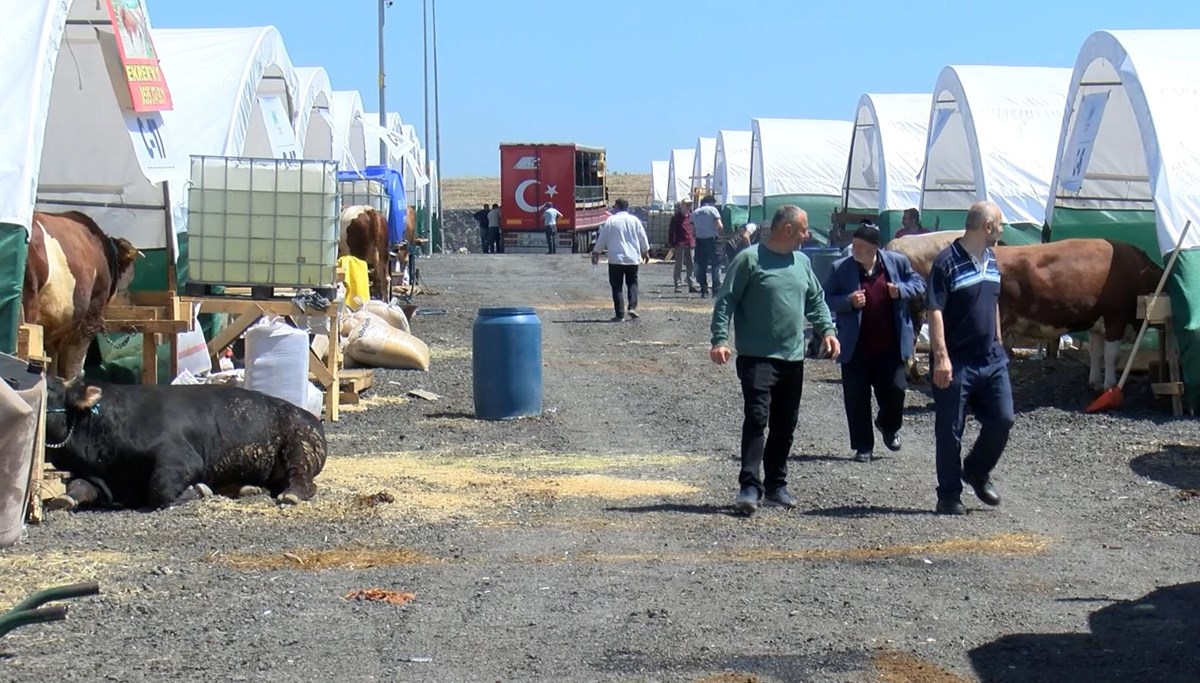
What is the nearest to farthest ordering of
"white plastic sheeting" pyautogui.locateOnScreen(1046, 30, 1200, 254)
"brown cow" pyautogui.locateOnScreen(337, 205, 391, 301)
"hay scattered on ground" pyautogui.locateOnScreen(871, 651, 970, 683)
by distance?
1. "hay scattered on ground" pyautogui.locateOnScreen(871, 651, 970, 683)
2. "white plastic sheeting" pyautogui.locateOnScreen(1046, 30, 1200, 254)
3. "brown cow" pyautogui.locateOnScreen(337, 205, 391, 301)

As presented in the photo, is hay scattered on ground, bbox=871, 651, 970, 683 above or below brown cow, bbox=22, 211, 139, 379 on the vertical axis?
below

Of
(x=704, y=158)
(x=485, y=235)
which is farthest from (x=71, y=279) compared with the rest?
(x=704, y=158)

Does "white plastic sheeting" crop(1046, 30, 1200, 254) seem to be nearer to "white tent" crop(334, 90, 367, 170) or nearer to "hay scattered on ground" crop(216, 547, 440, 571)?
"hay scattered on ground" crop(216, 547, 440, 571)

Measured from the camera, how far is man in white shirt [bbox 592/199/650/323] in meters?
23.2

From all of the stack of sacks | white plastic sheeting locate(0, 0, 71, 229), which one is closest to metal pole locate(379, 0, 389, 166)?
the stack of sacks

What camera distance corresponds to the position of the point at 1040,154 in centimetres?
2291

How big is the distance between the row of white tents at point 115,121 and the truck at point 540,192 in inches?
1205

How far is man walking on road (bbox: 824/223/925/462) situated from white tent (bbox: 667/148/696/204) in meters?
54.5

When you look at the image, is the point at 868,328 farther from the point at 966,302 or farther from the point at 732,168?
the point at 732,168

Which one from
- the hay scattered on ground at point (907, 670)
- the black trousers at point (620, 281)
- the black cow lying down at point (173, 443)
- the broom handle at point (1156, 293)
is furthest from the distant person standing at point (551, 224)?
the hay scattered on ground at point (907, 670)

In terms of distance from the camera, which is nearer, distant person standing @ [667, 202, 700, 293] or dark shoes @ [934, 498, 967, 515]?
dark shoes @ [934, 498, 967, 515]

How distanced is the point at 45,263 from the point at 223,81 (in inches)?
203

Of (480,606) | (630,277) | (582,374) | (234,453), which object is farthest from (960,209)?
(480,606)

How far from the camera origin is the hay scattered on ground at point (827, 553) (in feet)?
25.9
